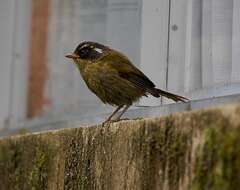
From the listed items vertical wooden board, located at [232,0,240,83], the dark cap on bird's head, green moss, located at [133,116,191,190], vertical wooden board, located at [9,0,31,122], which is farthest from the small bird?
vertical wooden board, located at [9,0,31,122]

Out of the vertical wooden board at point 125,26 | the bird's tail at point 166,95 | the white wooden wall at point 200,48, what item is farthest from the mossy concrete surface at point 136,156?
the vertical wooden board at point 125,26

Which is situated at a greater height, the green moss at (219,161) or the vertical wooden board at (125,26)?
the vertical wooden board at (125,26)

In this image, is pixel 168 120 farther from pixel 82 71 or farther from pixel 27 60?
pixel 27 60

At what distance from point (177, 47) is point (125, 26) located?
1.02 metres

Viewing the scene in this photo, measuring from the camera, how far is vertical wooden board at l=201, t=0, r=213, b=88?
4469mm

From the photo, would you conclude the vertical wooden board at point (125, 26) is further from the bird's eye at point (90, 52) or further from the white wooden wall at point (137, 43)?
the bird's eye at point (90, 52)

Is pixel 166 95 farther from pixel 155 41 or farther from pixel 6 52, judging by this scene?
pixel 6 52

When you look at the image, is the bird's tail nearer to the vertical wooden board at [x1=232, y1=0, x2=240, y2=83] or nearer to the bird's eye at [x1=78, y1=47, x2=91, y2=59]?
the vertical wooden board at [x1=232, y1=0, x2=240, y2=83]

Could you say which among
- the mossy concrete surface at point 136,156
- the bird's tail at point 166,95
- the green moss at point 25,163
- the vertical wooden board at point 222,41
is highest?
the vertical wooden board at point 222,41

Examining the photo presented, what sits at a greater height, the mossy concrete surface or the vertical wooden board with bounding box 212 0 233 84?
the vertical wooden board with bounding box 212 0 233 84

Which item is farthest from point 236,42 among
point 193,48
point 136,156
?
point 136,156

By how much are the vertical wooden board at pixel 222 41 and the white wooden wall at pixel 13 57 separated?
3640 millimetres

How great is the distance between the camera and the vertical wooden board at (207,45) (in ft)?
14.7

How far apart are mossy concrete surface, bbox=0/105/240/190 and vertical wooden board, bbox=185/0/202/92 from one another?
2.08 feet
